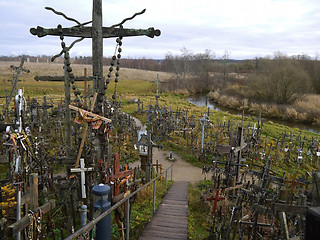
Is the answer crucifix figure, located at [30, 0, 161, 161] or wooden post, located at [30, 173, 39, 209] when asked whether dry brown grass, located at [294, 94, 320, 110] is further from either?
wooden post, located at [30, 173, 39, 209]

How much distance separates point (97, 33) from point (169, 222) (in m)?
4.51

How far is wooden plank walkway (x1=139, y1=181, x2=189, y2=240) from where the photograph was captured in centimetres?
509

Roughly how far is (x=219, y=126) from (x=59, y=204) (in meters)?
16.6

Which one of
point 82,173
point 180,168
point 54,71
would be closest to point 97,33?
point 82,173

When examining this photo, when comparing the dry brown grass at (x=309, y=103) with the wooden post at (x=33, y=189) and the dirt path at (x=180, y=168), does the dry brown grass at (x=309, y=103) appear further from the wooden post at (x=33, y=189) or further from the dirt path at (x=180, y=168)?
the wooden post at (x=33, y=189)

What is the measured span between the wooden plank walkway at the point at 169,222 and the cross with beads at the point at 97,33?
116 inches

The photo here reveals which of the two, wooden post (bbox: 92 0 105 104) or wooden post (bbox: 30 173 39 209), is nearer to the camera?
wooden post (bbox: 30 173 39 209)

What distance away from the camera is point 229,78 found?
54188 millimetres

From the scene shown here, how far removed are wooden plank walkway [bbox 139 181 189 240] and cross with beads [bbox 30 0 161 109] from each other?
2.95 meters

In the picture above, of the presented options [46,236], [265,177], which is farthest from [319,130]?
[46,236]

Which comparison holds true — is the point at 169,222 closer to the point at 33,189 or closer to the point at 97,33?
the point at 33,189

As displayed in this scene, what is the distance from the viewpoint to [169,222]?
5.80m

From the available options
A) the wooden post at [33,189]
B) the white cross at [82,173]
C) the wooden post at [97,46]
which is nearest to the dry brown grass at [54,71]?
the white cross at [82,173]

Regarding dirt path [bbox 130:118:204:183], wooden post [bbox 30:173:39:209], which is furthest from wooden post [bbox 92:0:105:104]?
dirt path [bbox 130:118:204:183]
